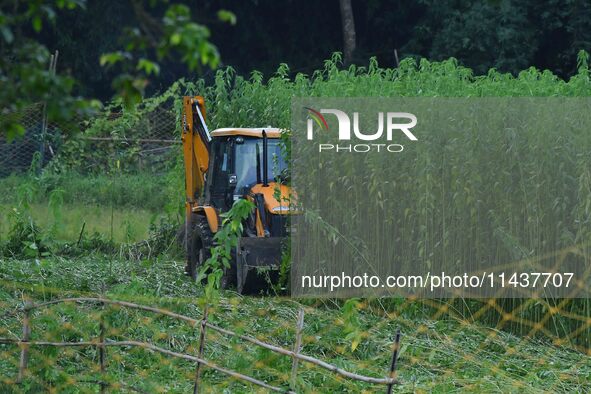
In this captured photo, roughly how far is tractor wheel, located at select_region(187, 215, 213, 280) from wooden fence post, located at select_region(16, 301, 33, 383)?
196 inches

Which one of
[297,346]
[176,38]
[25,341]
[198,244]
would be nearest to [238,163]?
[198,244]

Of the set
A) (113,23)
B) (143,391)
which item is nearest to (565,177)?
(143,391)

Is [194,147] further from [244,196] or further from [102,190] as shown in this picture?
[102,190]

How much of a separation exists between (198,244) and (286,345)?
14.0 feet

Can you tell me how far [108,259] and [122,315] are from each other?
580 centimetres

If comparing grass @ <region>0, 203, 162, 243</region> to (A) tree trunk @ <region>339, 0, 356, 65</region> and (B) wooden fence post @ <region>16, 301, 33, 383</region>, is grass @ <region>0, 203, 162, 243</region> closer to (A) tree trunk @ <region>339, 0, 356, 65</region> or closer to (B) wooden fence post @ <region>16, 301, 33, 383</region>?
(B) wooden fence post @ <region>16, 301, 33, 383</region>

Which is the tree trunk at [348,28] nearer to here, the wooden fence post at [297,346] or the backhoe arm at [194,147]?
the backhoe arm at [194,147]

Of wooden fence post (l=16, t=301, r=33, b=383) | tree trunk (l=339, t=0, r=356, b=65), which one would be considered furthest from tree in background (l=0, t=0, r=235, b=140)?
tree trunk (l=339, t=0, r=356, b=65)

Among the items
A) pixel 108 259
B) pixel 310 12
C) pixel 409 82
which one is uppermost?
pixel 310 12

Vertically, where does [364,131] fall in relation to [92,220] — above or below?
above

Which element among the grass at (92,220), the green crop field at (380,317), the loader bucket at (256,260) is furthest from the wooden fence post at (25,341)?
the grass at (92,220)

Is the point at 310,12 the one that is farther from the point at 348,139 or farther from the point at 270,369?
the point at 270,369

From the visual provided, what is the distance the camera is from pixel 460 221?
1077 cm

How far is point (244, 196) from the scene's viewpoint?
1313 cm
